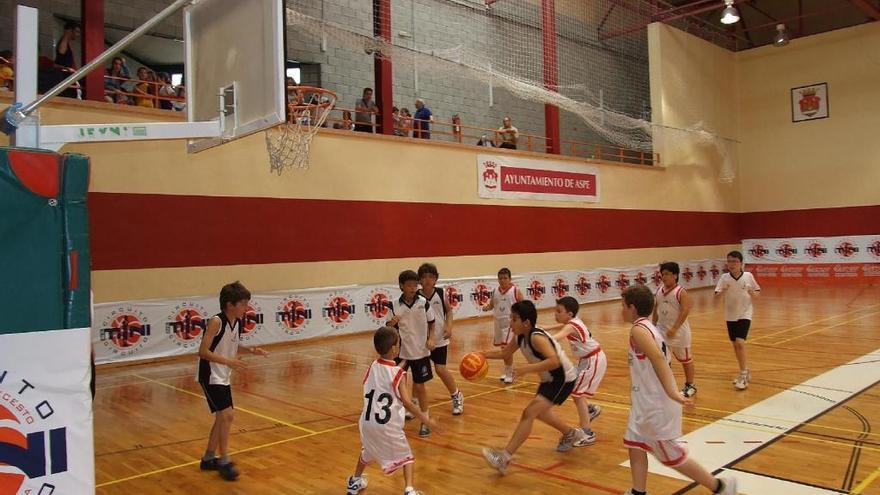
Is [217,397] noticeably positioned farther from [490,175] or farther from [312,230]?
[490,175]

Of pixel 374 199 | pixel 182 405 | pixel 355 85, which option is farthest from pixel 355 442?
pixel 355 85

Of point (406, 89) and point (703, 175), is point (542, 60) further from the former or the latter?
point (703, 175)

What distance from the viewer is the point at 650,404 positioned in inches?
164

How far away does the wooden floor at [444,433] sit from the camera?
515cm

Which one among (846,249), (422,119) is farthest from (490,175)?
(846,249)

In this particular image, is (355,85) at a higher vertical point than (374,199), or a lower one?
higher

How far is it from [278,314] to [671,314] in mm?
8295

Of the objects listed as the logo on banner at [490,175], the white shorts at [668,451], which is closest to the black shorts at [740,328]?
the white shorts at [668,451]

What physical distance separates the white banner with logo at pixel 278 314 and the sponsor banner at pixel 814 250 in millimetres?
11861

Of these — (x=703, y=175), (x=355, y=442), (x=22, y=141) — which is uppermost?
(x=703, y=175)

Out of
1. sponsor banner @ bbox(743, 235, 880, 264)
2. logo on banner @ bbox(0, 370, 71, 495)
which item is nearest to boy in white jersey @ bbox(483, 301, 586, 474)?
logo on banner @ bbox(0, 370, 71, 495)

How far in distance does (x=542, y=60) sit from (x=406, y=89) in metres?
4.19

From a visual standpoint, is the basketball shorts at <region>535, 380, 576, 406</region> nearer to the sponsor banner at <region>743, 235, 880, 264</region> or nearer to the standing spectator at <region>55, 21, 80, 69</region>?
the standing spectator at <region>55, 21, 80, 69</region>

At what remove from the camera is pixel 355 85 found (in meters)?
18.5
